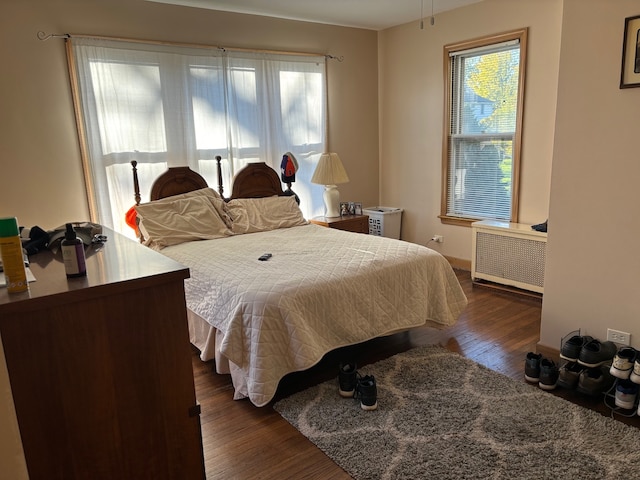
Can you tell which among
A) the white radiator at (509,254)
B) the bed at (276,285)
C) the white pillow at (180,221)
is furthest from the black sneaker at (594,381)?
the white pillow at (180,221)

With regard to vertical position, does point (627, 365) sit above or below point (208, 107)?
below

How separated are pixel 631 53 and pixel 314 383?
93.0 inches

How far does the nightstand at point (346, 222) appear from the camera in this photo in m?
4.43

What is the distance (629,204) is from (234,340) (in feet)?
7.03

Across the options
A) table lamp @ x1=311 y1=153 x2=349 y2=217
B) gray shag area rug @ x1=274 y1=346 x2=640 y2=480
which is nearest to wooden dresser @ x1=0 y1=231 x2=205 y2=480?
gray shag area rug @ x1=274 y1=346 x2=640 y2=480

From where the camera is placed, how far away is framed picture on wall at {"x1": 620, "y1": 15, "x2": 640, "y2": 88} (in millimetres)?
2209

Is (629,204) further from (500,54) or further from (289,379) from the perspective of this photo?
(500,54)

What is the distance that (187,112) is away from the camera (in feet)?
12.9

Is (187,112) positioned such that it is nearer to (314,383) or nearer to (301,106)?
(301,106)

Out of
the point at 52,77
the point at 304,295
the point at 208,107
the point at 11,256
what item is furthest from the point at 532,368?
the point at 52,77

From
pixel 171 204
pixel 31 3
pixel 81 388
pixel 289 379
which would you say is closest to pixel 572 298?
pixel 289 379

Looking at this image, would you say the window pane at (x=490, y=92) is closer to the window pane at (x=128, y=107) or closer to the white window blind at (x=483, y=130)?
the white window blind at (x=483, y=130)

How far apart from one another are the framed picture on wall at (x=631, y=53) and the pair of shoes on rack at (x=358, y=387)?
1.97 m

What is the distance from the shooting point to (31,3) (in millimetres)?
3240
